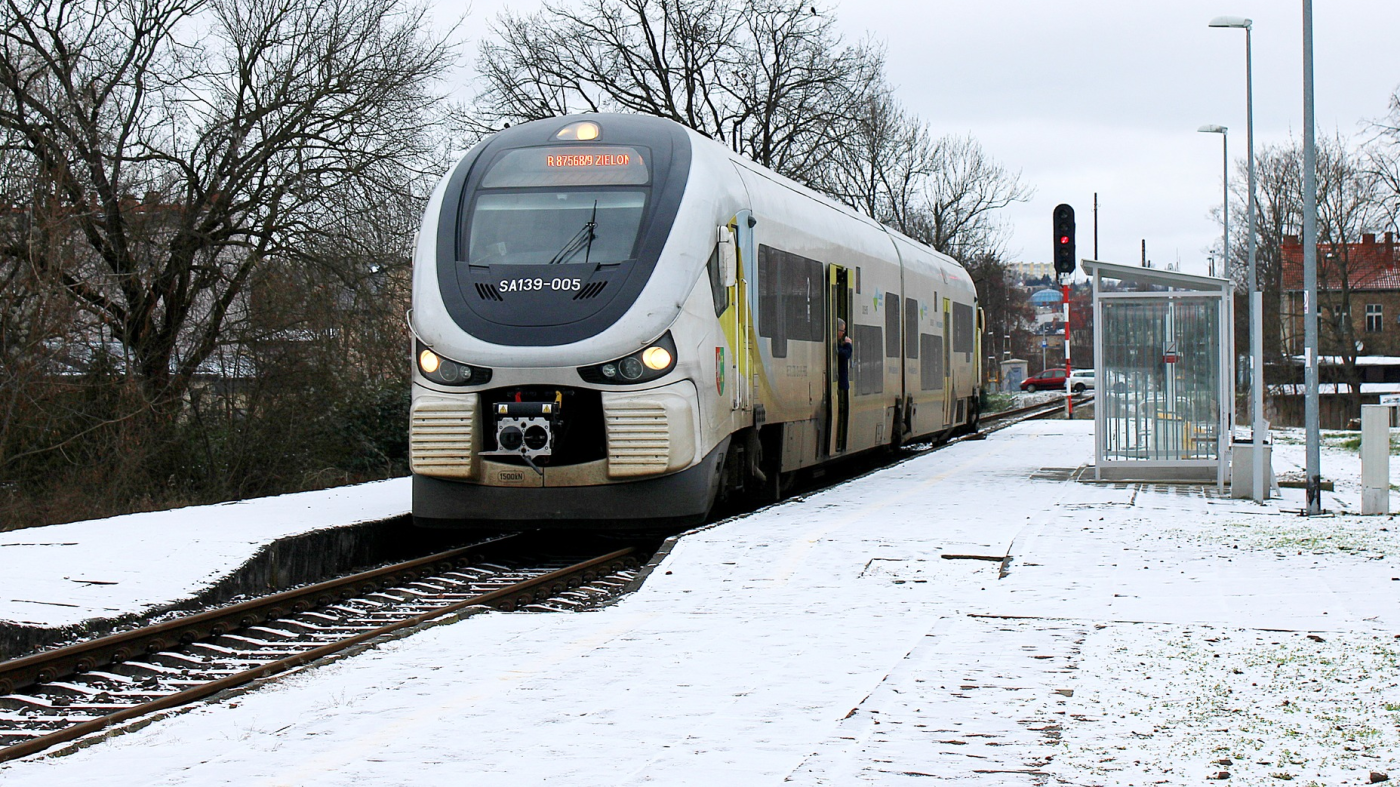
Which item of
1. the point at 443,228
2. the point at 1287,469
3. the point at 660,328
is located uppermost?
the point at 443,228

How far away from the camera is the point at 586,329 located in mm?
11844

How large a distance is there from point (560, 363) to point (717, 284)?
1.71 m

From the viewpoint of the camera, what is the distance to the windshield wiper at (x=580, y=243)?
1216 cm

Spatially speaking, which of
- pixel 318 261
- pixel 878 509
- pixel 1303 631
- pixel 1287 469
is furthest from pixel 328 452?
pixel 1303 631

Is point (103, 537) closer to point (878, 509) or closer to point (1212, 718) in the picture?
point (878, 509)

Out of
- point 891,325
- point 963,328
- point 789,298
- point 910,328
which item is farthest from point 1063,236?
point 789,298

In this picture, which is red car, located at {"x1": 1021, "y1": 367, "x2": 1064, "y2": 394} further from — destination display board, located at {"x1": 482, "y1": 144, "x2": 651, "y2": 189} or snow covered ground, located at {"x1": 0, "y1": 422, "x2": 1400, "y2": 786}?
snow covered ground, located at {"x1": 0, "y1": 422, "x2": 1400, "y2": 786}

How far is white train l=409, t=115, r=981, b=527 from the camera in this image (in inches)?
465

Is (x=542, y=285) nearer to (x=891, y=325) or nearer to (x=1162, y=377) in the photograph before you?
(x=1162, y=377)

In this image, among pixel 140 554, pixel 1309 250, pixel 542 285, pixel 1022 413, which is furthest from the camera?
pixel 1022 413

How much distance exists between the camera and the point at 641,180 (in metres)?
12.5

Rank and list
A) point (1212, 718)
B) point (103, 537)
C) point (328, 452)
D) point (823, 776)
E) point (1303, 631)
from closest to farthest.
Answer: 1. point (823, 776)
2. point (1212, 718)
3. point (1303, 631)
4. point (103, 537)
5. point (328, 452)

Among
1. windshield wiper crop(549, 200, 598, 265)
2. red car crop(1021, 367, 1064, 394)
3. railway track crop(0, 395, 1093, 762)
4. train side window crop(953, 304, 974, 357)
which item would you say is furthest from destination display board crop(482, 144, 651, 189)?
red car crop(1021, 367, 1064, 394)

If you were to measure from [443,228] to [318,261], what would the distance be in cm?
1144
